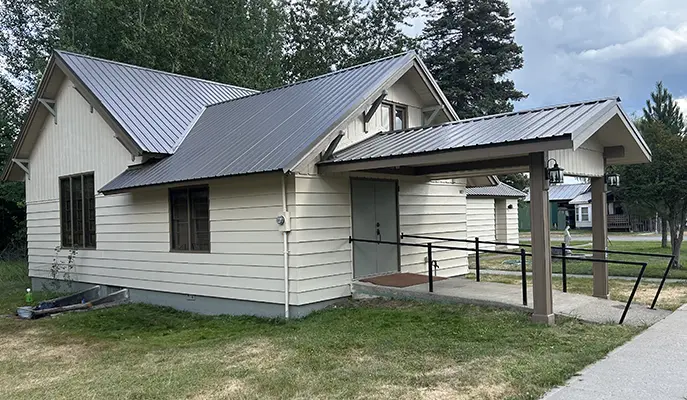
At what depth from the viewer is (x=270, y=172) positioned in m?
7.93

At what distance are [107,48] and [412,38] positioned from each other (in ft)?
53.5

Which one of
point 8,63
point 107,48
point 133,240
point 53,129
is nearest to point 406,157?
point 133,240

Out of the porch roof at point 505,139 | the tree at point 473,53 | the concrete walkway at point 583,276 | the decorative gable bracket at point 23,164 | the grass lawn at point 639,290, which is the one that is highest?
the tree at point 473,53

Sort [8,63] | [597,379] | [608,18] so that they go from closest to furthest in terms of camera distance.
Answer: [597,379] < [608,18] < [8,63]

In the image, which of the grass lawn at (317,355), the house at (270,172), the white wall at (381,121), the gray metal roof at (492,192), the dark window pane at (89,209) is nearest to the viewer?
the grass lawn at (317,355)

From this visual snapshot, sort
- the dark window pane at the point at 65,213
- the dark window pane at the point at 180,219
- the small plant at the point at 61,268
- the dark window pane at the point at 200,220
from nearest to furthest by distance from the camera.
Answer: the dark window pane at the point at 200,220, the dark window pane at the point at 180,219, the small plant at the point at 61,268, the dark window pane at the point at 65,213

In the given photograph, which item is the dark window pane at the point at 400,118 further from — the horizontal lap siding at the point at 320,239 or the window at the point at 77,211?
the window at the point at 77,211

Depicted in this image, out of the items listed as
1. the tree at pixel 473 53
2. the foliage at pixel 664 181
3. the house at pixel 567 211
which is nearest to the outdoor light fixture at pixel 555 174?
the foliage at pixel 664 181

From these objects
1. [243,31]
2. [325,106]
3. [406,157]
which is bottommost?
[406,157]

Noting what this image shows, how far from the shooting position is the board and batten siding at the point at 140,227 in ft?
28.8

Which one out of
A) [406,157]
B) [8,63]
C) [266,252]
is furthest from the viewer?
[8,63]

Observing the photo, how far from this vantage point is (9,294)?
13383mm

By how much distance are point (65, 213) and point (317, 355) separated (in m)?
9.72

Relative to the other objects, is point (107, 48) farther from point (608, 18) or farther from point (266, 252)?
point (608, 18)
